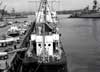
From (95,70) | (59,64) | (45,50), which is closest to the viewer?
(59,64)

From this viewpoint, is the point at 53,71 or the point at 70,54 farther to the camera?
the point at 70,54

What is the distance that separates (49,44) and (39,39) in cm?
122

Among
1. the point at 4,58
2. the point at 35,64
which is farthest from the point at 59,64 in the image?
the point at 4,58

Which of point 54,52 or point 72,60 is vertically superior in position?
point 54,52

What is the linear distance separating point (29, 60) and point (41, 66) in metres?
1.41

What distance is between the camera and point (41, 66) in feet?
59.0

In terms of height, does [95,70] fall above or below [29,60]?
below

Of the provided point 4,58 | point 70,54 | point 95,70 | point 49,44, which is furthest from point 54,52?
point 70,54

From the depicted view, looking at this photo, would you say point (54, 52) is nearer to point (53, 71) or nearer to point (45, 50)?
point (45, 50)

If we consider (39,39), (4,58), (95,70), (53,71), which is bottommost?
(95,70)

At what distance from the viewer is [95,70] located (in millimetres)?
24250

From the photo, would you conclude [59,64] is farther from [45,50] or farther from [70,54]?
[70,54]

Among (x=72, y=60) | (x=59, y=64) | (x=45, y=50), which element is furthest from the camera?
(x=72, y=60)

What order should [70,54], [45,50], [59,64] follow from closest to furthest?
[59,64]
[45,50]
[70,54]
